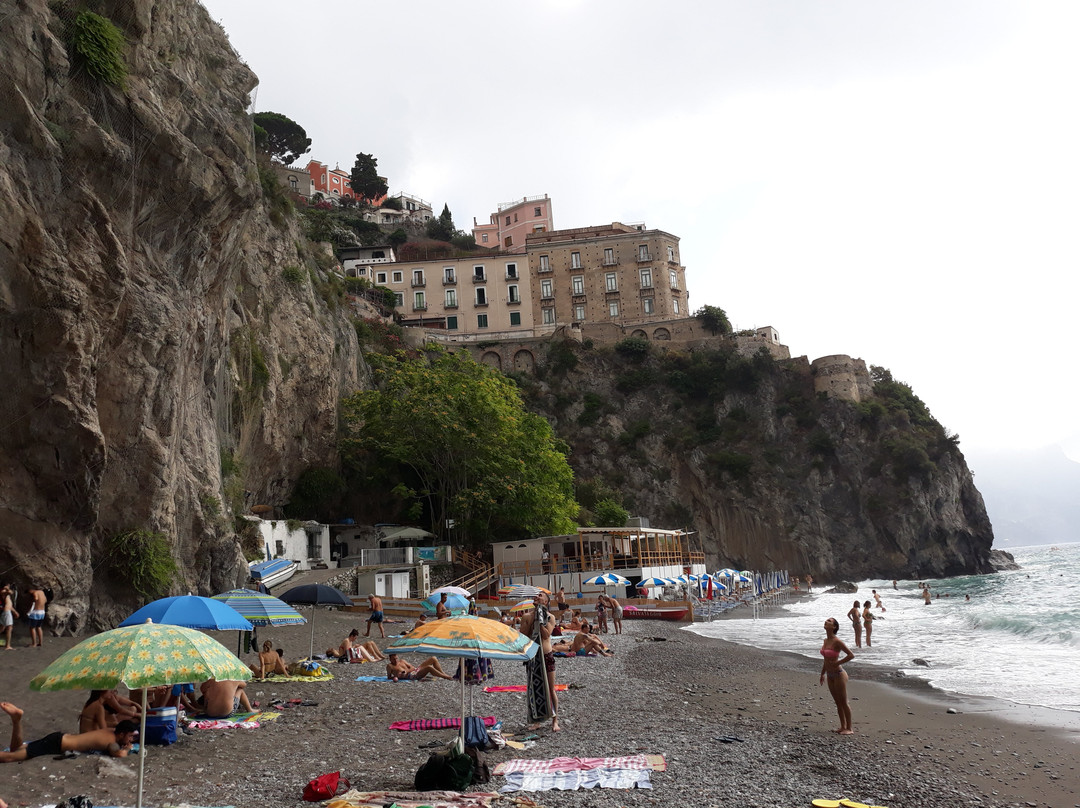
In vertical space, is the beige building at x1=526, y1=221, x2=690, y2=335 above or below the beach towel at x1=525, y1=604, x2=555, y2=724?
above

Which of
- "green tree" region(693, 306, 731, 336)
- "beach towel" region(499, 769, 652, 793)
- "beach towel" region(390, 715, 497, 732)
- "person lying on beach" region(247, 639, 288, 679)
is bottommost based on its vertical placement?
"beach towel" region(499, 769, 652, 793)

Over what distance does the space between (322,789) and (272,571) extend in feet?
72.4

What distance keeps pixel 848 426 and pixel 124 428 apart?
180ft

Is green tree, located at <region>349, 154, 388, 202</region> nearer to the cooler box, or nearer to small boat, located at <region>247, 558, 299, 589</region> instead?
small boat, located at <region>247, 558, 299, 589</region>

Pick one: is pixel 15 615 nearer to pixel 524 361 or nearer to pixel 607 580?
pixel 607 580

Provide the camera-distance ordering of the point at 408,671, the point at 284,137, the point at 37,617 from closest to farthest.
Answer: the point at 37,617 < the point at 408,671 < the point at 284,137

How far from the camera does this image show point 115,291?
49.4 ft

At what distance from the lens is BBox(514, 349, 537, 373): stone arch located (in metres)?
61.6

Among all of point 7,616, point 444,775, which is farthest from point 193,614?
point 7,616

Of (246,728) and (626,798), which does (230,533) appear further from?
(626,798)

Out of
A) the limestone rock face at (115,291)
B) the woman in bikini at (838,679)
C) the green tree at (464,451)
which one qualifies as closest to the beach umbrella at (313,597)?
the limestone rock face at (115,291)

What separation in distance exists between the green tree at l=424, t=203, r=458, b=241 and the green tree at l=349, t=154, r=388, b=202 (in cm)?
770

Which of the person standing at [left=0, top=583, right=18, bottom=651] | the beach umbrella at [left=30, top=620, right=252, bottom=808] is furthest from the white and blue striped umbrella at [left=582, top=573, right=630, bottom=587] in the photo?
the beach umbrella at [left=30, top=620, right=252, bottom=808]

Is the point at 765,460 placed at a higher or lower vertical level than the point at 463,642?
higher
